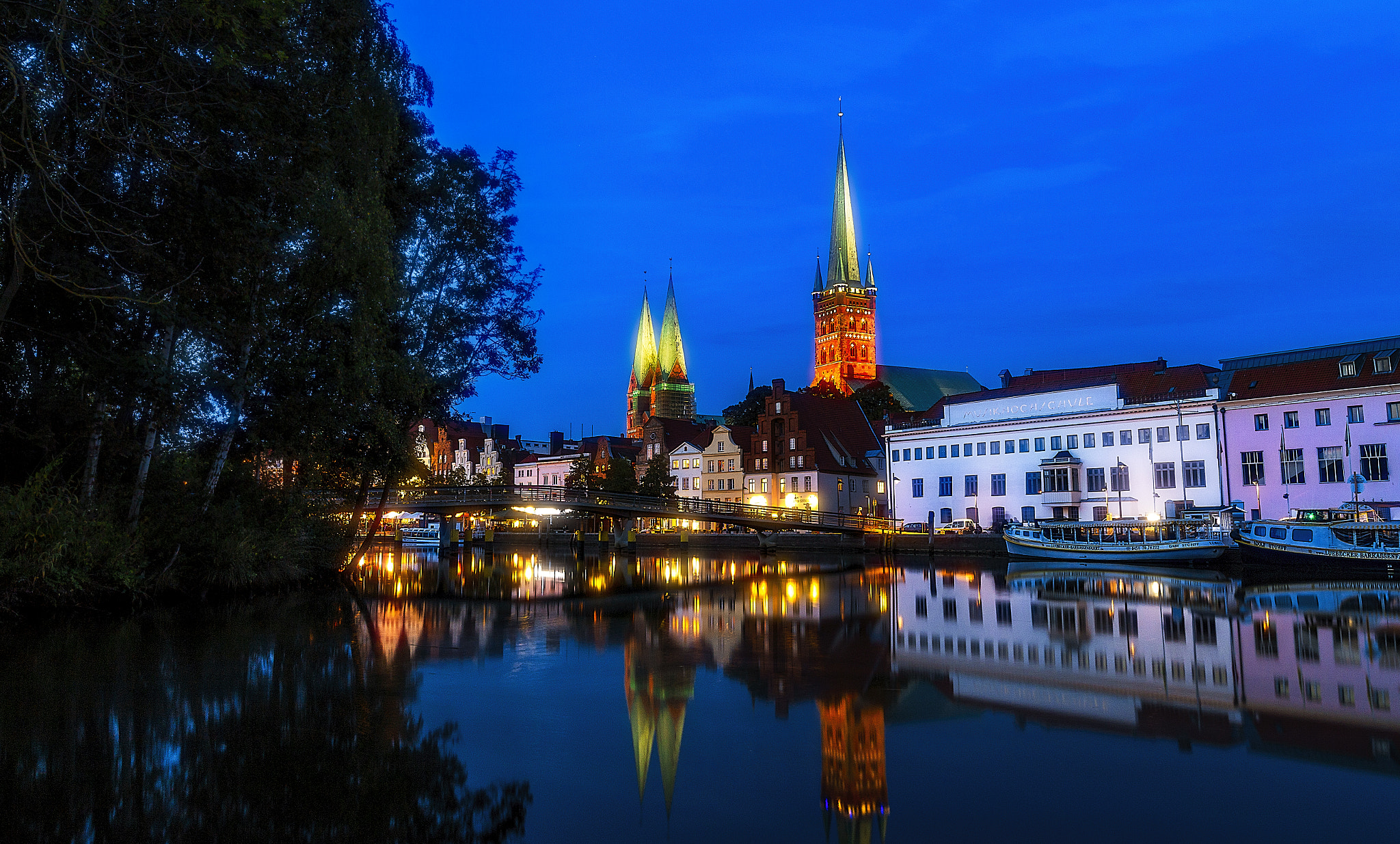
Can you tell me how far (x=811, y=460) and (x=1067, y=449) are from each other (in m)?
24.0

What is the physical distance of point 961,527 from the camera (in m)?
65.2

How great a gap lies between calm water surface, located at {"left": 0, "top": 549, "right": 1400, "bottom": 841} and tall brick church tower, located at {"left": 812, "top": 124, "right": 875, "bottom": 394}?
141 meters

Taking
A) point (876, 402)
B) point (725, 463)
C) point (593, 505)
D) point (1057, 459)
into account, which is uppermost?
point (876, 402)

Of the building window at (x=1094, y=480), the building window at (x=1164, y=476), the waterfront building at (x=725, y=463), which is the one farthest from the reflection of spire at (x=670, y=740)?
the waterfront building at (x=725, y=463)

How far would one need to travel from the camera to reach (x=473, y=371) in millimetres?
33719

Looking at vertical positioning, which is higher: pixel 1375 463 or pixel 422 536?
pixel 1375 463

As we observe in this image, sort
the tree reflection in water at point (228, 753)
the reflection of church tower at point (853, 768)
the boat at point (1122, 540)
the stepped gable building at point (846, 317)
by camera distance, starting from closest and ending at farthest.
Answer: the tree reflection in water at point (228, 753) → the reflection of church tower at point (853, 768) → the boat at point (1122, 540) → the stepped gable building at point (846, 317)

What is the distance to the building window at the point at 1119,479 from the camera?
6025 centimetres

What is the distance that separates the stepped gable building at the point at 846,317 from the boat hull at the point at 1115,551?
9908 cm

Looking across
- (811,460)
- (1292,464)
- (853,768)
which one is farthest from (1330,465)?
(853,768)

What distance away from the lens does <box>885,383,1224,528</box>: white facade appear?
190ft

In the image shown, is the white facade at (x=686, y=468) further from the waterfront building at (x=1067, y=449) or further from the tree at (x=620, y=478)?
the waterfront building at (x=1067, y=449)

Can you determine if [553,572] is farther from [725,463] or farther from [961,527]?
[725,463]

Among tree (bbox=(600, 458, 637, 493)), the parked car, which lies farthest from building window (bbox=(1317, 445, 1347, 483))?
tree (bbox=(600, 458, 637, 493))
